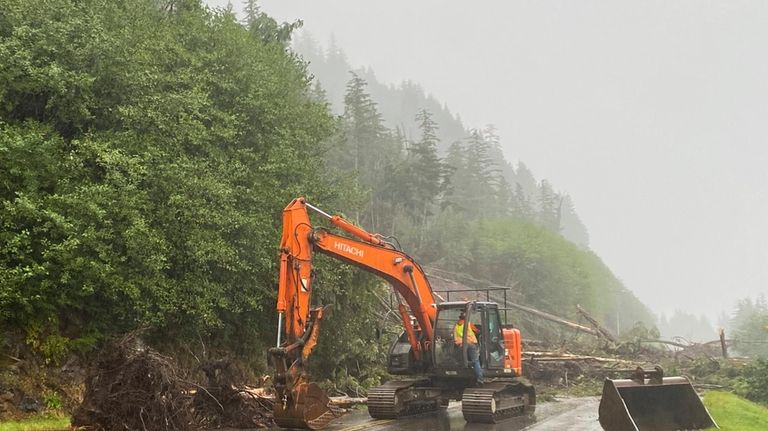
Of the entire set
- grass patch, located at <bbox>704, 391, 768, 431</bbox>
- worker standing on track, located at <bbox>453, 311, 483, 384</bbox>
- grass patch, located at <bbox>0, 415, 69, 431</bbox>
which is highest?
worker standing on track, located at <bbox>453, 311, 483, 384</bbox>

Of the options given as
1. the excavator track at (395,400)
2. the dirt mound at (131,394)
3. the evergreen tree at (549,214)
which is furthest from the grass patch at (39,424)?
the evergreen tree at (549,214)

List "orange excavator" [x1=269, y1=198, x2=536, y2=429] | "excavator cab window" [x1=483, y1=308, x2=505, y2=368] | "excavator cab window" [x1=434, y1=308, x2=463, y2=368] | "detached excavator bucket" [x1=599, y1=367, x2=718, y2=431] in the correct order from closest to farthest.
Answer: "orange excavator" [x1=269, y1=198, x2=536, y2=429], "detached excavator bucket" [x1=599, y1=367, x2=718, y2=431], "excavator cab window" [x1=434, y1=308, x2=463, y2=368], "excavator cab window" [x1=483, y1=308, x2=505, y2=368]

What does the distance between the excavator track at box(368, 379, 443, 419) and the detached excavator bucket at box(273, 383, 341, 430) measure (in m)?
2.84

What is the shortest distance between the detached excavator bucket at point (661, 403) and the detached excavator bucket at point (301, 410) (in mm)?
5854

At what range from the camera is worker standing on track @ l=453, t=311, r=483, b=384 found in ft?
46.3

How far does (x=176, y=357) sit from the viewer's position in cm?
1591

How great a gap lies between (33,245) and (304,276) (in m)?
5.73

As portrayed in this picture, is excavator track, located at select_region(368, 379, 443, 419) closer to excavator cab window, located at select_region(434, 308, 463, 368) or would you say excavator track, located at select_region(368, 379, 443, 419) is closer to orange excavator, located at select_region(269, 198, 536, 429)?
orange excavator, located at select_region(269, 198, 536, 429)

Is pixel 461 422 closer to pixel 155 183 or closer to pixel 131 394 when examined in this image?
pixel 131 394

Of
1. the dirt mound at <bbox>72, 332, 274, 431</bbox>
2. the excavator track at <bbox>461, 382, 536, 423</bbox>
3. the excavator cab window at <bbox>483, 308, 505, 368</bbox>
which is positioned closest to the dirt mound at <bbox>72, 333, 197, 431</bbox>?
the dirt mound at <bbox>72, 332, 274, 431</bbox>

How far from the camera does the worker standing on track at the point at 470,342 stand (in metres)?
14.1

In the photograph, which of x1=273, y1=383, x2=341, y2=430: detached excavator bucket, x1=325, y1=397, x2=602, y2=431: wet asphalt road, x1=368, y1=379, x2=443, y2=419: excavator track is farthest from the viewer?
x1=368, y1=379, x2=443, y2=419: excavator track

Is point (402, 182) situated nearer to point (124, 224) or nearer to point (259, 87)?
point (259, 87)

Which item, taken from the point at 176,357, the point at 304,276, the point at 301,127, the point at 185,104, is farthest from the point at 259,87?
the point at 304,276
